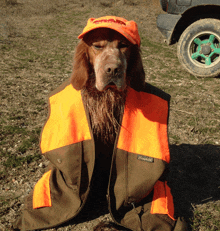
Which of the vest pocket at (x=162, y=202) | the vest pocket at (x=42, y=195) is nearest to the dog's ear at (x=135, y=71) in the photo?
the vest pocket at (x=162, y=202)

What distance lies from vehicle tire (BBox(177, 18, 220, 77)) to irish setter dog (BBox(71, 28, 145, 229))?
3.27 metres

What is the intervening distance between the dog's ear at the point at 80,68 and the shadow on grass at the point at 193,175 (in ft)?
5.10

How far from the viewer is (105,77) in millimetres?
1781

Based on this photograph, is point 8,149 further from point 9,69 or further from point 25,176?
point 9,69

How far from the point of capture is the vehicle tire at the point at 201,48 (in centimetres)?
461

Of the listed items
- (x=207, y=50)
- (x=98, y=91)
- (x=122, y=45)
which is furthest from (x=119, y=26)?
(x=207, y=50)

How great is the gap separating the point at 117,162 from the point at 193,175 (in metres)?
1.26

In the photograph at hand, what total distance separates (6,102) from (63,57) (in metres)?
2.43

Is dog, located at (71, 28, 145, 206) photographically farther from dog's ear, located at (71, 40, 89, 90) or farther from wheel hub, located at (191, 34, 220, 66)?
wheel hub, located at (191, 34, 220, 66)

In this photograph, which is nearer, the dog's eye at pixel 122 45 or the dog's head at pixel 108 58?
the dog's head at pixel 108 58

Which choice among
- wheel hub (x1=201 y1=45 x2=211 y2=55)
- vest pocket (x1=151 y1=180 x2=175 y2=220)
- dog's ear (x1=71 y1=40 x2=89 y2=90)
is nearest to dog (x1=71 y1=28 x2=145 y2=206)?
dog's ear (x1=71 y1=40 x2=89 y2=90)

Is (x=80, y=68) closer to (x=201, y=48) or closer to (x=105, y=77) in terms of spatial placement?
(x=105, y=77)

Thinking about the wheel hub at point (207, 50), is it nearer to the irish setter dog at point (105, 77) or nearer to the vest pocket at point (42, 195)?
the irish setter dog at point (105, 77)

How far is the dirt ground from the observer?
2.41 m
